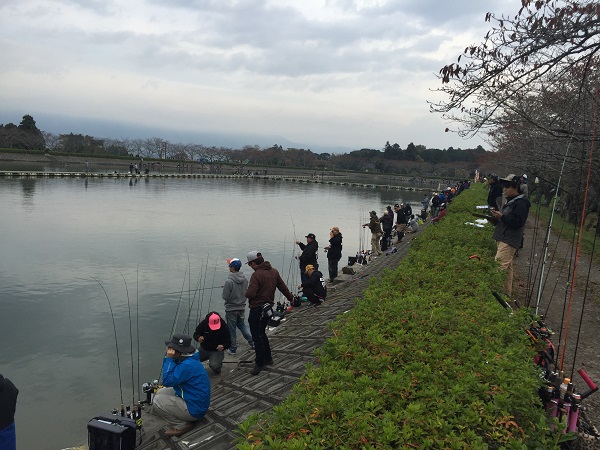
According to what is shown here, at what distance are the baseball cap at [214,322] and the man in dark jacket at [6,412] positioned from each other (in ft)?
9.31

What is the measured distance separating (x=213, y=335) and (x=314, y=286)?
3724 mm

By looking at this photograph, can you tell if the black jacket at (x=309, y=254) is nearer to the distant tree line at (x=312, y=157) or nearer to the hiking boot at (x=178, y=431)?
the hiking boot at (x=178, y=431)

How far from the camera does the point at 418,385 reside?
3.58 m

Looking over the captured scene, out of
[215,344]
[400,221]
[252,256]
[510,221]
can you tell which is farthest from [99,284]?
[400,221]

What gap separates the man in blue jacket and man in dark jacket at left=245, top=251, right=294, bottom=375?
Result: 1516 mm

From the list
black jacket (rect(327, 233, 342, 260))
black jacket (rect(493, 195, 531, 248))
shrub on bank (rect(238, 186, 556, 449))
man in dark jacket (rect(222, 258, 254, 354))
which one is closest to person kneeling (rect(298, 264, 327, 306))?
man in dark jacket (rect(222, 258, 254, 354))

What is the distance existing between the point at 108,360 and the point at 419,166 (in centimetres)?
10789

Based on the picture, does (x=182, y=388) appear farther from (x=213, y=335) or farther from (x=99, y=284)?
(x=99, y=284)

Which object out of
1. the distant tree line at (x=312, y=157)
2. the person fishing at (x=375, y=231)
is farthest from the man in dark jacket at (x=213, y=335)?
the distant tree line at (x=312, y=157)

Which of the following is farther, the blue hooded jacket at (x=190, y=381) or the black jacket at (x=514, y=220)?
the black jacket at (x=514, y=220)

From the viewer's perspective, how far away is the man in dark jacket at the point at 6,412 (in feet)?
15.0

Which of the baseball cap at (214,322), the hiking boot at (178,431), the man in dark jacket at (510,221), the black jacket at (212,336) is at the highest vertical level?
the man in dark jacket at (510,221)

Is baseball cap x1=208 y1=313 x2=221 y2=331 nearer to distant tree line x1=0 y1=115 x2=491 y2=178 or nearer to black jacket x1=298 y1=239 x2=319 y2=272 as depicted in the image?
black jacket x1=298 y1=239 x2=319 y2=272

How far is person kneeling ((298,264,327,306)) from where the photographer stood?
33.9ft
